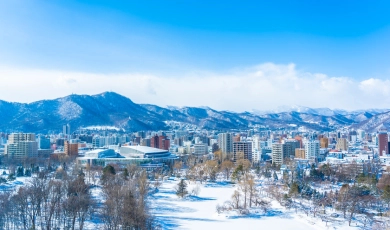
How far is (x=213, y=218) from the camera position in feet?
53.0

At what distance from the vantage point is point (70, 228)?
12.9m

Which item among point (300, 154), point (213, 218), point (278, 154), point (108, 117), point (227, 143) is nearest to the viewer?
point (213, 218)

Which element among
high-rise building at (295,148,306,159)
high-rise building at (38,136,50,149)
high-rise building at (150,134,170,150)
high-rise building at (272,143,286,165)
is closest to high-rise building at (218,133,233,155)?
high-rise building at (272,143,286,165)

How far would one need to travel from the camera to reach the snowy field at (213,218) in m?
14.8

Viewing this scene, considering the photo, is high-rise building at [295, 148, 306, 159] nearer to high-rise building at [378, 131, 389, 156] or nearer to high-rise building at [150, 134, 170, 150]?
high-rise building at [378, 131, 389, 156]

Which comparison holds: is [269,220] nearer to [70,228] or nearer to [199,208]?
[199,208]

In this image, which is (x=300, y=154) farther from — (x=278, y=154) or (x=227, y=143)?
(x=227, y=143)

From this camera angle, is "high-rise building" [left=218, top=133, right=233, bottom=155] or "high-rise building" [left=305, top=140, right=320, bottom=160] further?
"high-rise building" [left=218, top=133, right=233, bottom=155]

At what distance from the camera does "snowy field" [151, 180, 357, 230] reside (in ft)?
48.4

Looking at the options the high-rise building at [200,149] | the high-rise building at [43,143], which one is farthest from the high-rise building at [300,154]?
the high-rise building at [43,143]

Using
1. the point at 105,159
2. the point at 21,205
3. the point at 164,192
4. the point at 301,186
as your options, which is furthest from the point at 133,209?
the point at 105,159

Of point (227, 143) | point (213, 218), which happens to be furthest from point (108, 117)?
point (213, 218)

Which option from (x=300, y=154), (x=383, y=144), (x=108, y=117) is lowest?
(x=300, y=154)

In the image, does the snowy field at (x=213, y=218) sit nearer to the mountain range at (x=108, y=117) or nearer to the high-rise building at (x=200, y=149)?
the high-rise building at (x=200, y=149)
